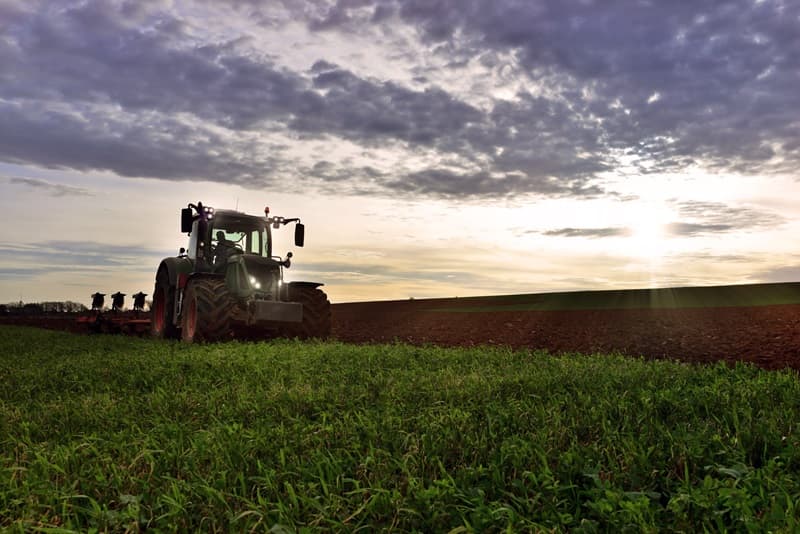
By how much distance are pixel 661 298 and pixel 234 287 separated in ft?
53.8

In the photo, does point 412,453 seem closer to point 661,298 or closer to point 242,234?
point 242,234

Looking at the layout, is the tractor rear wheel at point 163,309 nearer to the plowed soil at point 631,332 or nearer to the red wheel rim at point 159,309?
the red wheel rim at point 159,309

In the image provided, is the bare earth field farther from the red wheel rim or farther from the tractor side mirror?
the red wheel rim

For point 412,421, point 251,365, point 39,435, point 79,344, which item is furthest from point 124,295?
point 412,421

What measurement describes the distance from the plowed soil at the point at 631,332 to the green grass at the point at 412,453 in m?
3.49

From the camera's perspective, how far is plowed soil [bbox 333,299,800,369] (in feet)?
33.3

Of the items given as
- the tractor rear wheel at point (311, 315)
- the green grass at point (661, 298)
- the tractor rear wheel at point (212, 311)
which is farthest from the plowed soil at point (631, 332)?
the tractor rear wheel at point (212, 311)

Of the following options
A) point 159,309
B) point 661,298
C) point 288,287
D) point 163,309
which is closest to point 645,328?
point 288,287

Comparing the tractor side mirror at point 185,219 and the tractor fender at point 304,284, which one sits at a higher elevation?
the tractor side mirror at point 185,219

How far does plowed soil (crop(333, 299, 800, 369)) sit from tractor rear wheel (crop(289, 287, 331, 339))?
3.74 ft

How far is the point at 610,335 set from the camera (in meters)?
12.8

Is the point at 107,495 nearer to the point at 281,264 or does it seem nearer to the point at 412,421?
the point at 412,421

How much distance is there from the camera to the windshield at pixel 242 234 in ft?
44.5

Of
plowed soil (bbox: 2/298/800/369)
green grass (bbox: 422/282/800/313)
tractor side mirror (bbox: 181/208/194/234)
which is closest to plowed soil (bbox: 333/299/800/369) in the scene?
plowed soil (bbox: 2/298/800/369)
